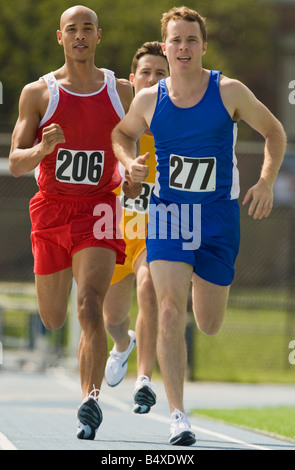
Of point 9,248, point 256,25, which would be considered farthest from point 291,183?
point 256,25

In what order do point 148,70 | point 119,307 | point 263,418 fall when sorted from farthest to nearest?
point 263,418
point 119,307
point 148,70

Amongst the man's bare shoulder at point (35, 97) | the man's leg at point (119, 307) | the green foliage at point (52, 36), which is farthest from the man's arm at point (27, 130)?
the green foliage at point (52, 36)

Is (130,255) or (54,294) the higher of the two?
(130,255)

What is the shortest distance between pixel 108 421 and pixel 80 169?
3.06m

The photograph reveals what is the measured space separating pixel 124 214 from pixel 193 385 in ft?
24.2

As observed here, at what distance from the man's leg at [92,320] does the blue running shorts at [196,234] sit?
1.13 feet

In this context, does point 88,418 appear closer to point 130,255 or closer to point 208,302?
point 208,302

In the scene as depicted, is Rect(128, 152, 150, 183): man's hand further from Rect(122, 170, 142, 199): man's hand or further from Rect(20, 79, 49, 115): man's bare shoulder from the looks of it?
Rect(20, 79, 49, 115): man's bare shoulder

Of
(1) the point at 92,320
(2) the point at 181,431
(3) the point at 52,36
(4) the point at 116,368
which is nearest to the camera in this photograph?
(2) the point at 181,431

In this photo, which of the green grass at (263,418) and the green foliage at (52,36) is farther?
the green foliage at (52,36)

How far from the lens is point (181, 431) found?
20.4 feet

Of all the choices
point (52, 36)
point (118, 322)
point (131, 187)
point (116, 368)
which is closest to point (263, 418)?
point (116, 368)

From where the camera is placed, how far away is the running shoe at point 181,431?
620 cm

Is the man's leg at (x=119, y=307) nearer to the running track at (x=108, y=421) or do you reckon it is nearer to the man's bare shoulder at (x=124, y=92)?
the running track at (x=108, y=421)
